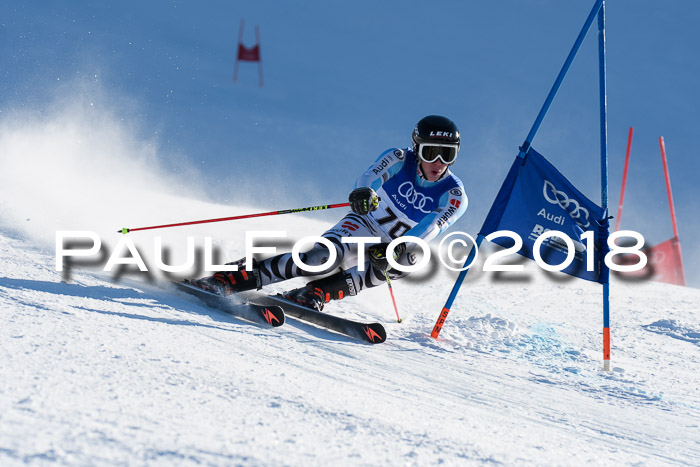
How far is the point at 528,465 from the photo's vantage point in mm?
1941

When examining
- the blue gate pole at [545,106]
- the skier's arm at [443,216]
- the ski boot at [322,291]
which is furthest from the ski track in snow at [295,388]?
the skier's arm at [443,216]

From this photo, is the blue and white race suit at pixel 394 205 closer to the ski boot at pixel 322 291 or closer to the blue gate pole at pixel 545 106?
the ski boot at pixel 322 291

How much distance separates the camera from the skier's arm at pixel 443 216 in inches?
181

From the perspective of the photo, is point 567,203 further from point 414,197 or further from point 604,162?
point 414,197

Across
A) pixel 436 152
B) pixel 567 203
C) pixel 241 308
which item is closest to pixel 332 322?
pixel 241 308

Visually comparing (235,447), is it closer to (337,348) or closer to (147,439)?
(147,439)

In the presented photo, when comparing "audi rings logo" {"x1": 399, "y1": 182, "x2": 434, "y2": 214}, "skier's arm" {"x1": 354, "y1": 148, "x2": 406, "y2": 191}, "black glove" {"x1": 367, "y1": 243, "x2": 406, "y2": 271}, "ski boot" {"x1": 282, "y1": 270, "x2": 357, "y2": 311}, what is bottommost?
"ski boot" {"x1": 282, "y1": 270, "x2": 357, "y2": 311}

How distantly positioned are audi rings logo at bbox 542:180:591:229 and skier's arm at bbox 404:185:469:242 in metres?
0.64

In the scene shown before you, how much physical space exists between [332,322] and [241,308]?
671mm

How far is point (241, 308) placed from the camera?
412 cm

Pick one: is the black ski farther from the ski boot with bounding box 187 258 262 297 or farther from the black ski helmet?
the black ski helmet

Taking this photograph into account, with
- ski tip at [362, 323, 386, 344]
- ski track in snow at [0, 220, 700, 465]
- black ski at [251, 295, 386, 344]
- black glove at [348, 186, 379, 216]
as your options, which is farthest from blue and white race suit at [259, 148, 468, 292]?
ski tip at [362, 323, 386, 344]

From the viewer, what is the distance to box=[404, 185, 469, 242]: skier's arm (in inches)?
181

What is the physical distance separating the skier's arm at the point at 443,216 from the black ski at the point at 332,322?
2.71 ft
